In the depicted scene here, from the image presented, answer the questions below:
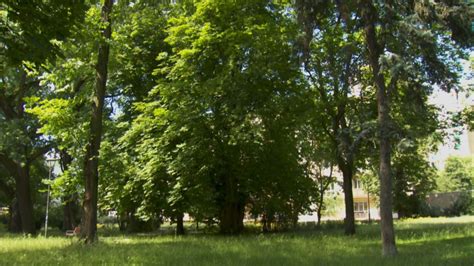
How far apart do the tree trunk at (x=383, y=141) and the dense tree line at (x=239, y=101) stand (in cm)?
4

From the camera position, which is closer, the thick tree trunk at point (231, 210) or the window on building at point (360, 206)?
the thick tree trunk at point (231, 210)

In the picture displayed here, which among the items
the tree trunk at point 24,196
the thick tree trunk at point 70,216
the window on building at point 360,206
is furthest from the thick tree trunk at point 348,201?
the window on building at point 360,206

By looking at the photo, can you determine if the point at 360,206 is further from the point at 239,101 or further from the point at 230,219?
the point at 239,101

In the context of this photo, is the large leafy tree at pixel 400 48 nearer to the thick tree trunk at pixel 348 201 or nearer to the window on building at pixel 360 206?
the thick tree trunk at pixel 348 201

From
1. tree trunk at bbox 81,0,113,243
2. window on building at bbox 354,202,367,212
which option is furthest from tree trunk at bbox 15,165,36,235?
window on building at bbox 354,202,367,212

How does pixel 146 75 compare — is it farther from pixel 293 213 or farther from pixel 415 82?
pixel 415 82

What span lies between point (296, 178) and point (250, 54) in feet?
26.0

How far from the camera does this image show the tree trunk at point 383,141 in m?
14.5

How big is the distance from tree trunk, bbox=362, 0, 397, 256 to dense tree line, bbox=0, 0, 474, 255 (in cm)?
4

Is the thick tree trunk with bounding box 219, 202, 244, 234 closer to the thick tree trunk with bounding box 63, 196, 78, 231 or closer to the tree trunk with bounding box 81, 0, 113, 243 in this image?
the tree trunk with bounding box 81, 0, 113, 243

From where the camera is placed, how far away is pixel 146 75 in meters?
30.5

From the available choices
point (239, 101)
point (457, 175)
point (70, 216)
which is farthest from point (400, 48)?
point (457, 175)

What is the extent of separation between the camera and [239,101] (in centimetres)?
2270

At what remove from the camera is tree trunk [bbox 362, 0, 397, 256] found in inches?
571
